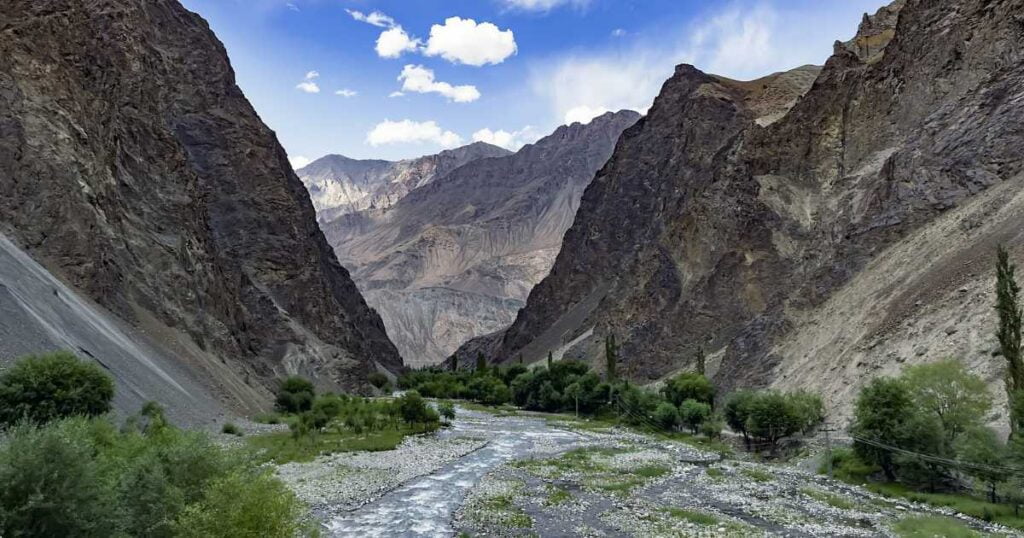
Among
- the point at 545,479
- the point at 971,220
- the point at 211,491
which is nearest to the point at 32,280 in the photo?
the point at 545,479

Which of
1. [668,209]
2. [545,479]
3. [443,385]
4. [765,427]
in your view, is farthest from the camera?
[668,209]

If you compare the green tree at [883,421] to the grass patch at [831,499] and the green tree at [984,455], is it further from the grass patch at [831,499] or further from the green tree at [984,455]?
the grass patch at [831,499]

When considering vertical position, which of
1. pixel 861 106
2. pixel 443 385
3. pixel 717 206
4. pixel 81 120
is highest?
pixel 861 106

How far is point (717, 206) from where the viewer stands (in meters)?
99.2

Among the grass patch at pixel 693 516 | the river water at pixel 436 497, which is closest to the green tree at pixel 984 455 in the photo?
the grass patch at pixel 693 516

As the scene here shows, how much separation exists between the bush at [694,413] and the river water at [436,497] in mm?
10136

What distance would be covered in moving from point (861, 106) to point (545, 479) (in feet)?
227

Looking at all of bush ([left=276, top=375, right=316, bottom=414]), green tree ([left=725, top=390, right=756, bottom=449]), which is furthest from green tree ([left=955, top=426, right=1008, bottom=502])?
bush ([left=276, top=375, right=316, bottom=414])

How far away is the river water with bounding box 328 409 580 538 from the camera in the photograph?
23250mm

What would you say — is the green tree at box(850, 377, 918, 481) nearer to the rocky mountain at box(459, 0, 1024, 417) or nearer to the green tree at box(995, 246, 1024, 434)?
the green tree at box(995, 246, 1024, 434)

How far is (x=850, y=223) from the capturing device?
67188mm

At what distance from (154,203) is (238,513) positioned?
2696 inches

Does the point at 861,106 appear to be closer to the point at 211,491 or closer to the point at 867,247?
the point at 867,247

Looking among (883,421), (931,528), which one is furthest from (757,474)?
(931,528)
